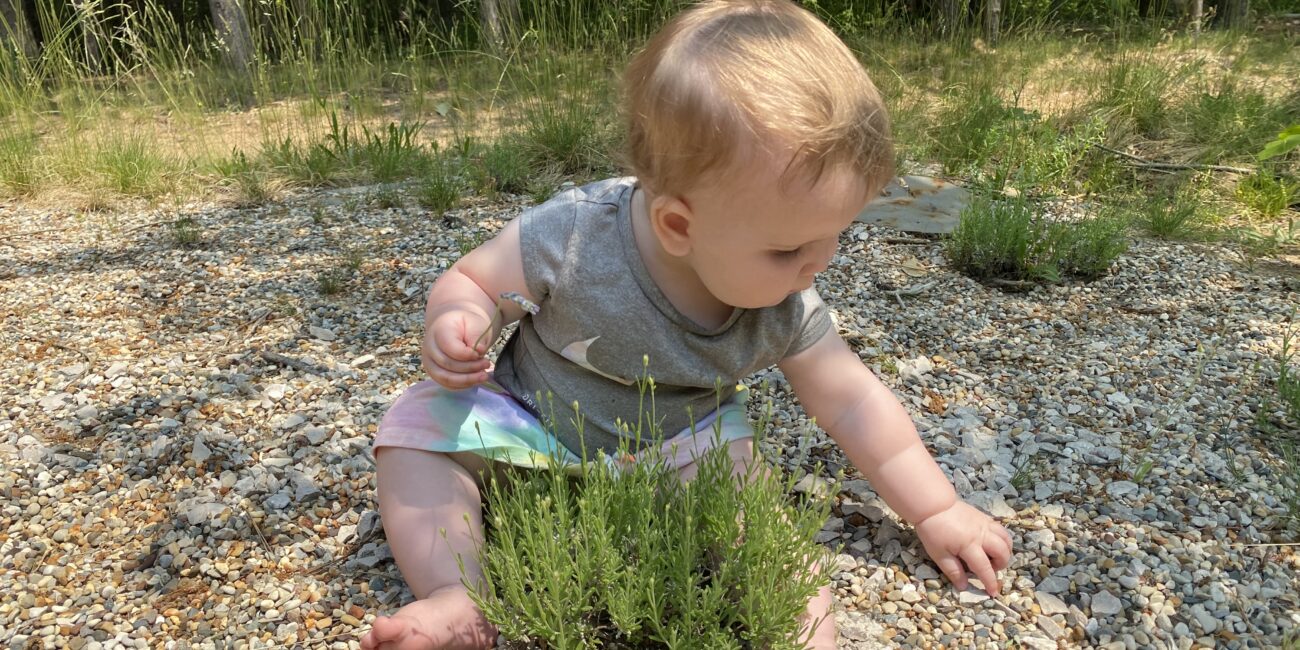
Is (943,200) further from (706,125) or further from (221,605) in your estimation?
(221,605)

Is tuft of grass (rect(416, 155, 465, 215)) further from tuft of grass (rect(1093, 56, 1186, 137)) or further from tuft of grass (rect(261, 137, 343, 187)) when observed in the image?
tuft of grass (rect(1093, 56, 1186, 137))

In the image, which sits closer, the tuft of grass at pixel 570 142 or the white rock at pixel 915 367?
the white rock at pixel 915 367

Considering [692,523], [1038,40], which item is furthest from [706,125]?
[1038,40]

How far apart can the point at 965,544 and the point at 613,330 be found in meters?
0.82

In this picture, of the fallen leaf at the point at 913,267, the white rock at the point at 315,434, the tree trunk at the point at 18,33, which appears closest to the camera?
the white rock at the point at 315,434

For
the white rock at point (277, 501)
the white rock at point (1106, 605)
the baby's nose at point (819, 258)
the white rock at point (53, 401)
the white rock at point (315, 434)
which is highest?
the baby's nose at point (819, 258)

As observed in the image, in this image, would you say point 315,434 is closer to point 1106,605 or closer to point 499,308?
point 499,308

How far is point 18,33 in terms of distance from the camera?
5.69m

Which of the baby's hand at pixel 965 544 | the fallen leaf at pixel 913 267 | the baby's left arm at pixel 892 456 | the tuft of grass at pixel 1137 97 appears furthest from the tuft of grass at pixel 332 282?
the tuft of grass at pixel 1137 97

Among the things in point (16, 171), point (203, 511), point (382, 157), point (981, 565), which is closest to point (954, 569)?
point (981, 565)

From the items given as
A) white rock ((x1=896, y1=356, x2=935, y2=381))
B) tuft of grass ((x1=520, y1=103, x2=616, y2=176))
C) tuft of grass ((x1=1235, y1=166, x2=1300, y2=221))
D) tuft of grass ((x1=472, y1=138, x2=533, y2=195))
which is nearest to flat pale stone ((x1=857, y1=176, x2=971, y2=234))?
white rock ((x1=896, y1=356, x2=935, y2=381))

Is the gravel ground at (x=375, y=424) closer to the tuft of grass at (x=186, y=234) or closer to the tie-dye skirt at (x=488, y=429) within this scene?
the tuft of grass at (x=186, y=234)

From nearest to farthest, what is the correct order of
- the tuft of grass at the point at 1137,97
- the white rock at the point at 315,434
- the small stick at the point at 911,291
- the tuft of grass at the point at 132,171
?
the white rock at the point at 315,434 < the small stick at the point at 911,291 < the tuft of grass at the point at 132,171 < the tuft of grass at the point at 1137,97

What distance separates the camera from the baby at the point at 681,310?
1461 millimetres
